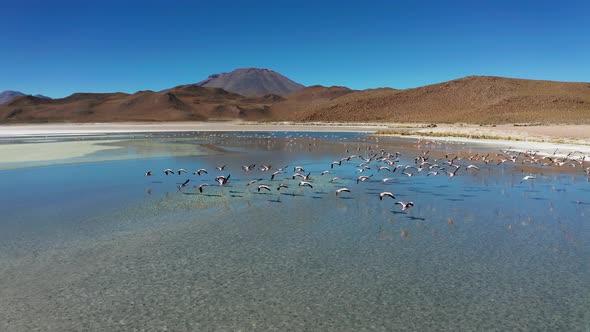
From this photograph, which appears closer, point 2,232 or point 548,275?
point 548,275

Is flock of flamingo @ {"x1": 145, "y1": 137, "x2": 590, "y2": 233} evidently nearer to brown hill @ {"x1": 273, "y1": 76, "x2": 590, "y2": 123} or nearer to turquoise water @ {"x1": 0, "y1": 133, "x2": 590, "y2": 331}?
turquoise water @ {"x1": 0, "y1": 133, "x2": 590, "y2": 331}

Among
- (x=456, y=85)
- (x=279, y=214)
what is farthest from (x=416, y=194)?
(x=456, y=85)

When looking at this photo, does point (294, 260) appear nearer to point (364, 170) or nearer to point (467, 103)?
point (364, 170)

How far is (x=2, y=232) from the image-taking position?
10250 mm

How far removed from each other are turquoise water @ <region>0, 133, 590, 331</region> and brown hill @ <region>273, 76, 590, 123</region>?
8535 cm

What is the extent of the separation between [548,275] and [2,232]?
34.3 feet

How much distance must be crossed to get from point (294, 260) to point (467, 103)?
4894 inches

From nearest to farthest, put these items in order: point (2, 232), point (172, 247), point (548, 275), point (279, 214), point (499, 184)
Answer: point (548, 275) < point (172, 247) < point (2, 232) < point (279, 214) < point (499, 184)

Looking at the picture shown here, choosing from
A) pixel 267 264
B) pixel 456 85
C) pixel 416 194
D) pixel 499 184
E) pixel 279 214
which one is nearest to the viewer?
pixel 267 264

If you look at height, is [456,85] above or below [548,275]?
above

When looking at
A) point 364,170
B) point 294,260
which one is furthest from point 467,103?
point 294,260

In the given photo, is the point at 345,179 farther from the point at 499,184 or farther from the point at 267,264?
the point at 267,264

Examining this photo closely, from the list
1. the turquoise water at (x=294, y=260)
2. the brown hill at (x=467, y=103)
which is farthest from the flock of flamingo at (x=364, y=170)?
the brown hill at (x=467, y=103)

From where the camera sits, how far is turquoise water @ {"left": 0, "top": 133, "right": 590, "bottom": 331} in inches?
243
